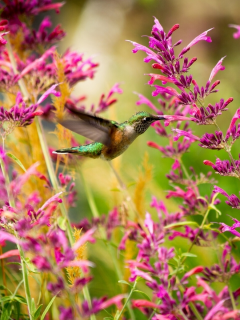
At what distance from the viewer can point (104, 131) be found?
4.72 feet

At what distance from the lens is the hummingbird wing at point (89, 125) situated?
4.17 ft

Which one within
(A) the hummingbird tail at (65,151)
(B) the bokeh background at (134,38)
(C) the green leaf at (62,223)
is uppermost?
(B) the bokeh background at (134,38)

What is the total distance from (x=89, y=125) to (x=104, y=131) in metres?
0.11

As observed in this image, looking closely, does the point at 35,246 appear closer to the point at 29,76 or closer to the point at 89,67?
the point at 29,76

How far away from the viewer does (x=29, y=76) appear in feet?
5.44

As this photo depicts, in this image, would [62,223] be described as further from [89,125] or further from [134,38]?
[134,38]

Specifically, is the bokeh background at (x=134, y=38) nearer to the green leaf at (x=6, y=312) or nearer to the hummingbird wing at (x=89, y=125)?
the hummingbird wing at (x=89, y=125)

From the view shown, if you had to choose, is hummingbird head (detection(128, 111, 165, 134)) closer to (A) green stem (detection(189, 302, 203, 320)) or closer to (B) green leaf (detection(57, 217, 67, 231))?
(B) green leaf (detection(57, 217, 67, 231))

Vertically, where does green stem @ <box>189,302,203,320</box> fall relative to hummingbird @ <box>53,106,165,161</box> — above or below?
below

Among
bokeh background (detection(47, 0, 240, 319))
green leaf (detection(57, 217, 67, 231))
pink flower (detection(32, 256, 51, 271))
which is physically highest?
bokeh background (detection(47, 0, 240, 319))

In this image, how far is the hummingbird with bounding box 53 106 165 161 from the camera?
1.31m

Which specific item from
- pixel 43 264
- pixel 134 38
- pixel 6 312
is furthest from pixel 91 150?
pixel 134 38

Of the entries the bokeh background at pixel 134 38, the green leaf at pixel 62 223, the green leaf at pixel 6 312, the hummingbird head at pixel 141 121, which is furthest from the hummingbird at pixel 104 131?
the bokeh background at pixel 134 38

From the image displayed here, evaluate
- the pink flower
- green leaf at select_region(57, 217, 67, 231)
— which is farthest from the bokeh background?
the pink flower
